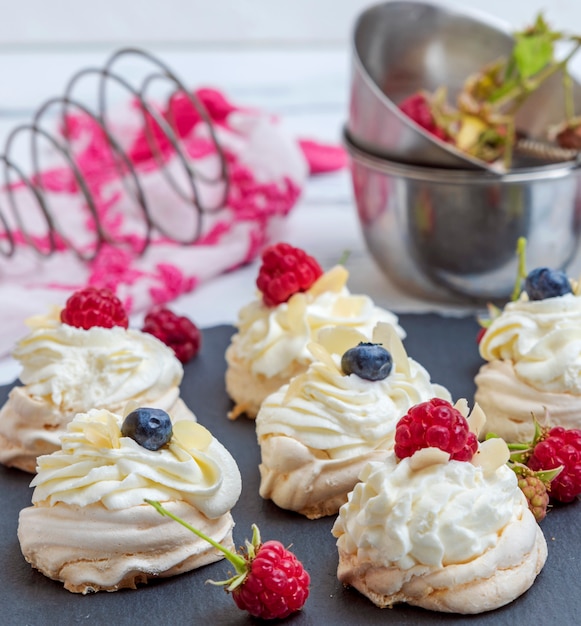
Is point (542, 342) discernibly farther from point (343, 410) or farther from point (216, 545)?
point (216, 545)

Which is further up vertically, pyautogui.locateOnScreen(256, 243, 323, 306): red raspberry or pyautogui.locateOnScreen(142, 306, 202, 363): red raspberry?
pyautogui.locateOnScreen(256, 243, 323, 306): red raspberry

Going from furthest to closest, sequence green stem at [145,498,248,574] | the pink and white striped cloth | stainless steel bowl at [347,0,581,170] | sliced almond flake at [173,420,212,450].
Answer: stainless steel bowl at [347,0,581,170] < the pink and white striped cloth < sliced almond flake at [173,420,212,450] < green stem at [145,498,248,574]

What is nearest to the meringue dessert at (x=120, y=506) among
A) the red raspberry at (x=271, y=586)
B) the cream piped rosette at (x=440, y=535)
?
the red raspberry at (x=271, y=586)

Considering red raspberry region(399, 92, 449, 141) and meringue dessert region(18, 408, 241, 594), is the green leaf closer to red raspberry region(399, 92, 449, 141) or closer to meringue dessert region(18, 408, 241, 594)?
red raspberry region(399, 92, 449, 141)

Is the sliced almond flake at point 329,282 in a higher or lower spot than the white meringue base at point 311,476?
higher

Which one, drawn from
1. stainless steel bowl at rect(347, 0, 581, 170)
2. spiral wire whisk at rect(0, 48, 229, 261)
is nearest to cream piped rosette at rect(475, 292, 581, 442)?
stainless steel bowl at rect(347, 0, 581, 170)

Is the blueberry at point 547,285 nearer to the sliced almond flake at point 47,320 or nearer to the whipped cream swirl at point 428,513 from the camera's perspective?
the whipped cream swirl at point 428,513

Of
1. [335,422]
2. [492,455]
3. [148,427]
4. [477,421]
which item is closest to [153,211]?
[335,422]
